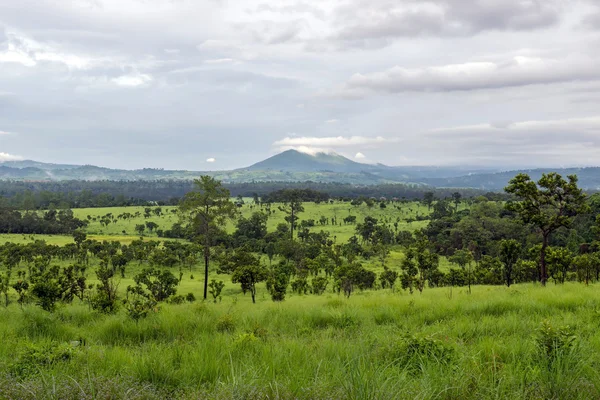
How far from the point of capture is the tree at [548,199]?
2178cm

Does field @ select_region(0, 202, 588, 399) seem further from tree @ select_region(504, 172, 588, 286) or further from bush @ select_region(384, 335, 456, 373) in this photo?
tree @ select_region(504, 172, 588, 286)

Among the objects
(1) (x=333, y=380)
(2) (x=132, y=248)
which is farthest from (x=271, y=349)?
(2) (x=132, y=248)

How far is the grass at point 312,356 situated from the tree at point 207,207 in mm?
31628

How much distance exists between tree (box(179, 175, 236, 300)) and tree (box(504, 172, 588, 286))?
2816 centimetres

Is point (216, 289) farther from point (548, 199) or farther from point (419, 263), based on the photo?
point (548, 199)

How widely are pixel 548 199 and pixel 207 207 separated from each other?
32.1m

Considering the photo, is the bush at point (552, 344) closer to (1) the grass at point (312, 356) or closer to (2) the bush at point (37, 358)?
(1) the grass at point (312, 356)


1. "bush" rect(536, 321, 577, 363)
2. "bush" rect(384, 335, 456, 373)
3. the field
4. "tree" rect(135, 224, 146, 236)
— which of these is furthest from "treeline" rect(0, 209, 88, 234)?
"bush" rect(536, 321, 577, 363)

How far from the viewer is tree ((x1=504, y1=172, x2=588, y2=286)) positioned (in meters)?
21.8

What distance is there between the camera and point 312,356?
5.04 m

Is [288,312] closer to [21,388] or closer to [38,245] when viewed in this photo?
[21,388]

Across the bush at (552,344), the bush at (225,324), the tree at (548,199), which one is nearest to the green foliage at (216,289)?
the tree at (548,199)

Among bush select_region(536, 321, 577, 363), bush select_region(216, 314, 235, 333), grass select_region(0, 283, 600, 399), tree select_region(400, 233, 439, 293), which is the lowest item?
tree select_region(400, 233, 439, 293)

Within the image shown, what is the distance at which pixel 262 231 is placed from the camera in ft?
388
